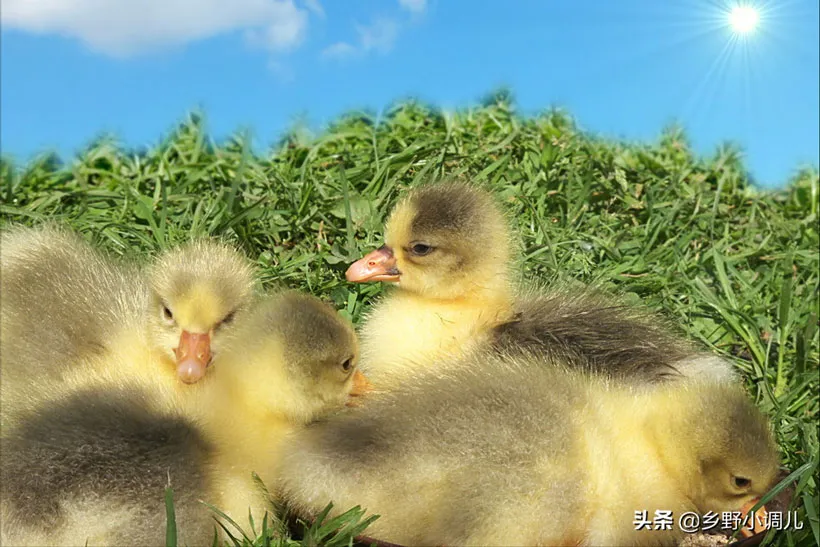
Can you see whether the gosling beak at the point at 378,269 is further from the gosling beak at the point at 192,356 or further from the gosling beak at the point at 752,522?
the gosling beak at the point at 752,522

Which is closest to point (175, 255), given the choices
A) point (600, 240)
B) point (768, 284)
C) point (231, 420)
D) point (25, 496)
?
point (231, 420)

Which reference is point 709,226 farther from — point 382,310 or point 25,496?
point 25,496

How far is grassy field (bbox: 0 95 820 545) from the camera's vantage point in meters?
2.81

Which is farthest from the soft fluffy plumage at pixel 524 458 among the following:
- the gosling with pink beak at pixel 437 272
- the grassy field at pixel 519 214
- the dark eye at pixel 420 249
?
the grassy field at pixel 519 214

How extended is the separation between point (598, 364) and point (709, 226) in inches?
62.6

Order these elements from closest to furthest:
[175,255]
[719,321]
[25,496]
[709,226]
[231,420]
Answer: [25,496] → [231,420] → [175,255] → [719,321] → [709,226]

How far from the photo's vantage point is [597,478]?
1.73 metres

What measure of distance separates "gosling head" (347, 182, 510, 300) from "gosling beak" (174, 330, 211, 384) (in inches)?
16.3

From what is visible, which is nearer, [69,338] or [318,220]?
[69,338]

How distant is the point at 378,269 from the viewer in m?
2.26

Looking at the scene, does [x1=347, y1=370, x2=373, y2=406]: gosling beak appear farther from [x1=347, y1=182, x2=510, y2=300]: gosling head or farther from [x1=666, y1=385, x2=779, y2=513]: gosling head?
[x1=666, y1=385, x2=779, y2=513]: gosling head

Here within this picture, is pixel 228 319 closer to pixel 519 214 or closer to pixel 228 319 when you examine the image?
pixel 228 319

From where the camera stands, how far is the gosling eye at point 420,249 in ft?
7.23

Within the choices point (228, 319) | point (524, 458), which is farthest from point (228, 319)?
point (524, 458)
